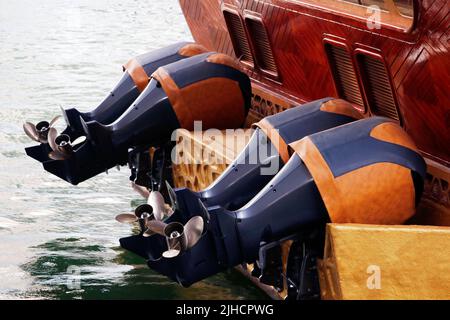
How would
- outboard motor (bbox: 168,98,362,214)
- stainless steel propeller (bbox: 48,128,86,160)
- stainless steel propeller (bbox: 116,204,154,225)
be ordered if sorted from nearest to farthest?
stainless steel propeller (bbox: 116,204,154,225) → outboard motor (bbox: 168,98,362,214) → stainless steel propeller (bbox: 48,128,86,160)

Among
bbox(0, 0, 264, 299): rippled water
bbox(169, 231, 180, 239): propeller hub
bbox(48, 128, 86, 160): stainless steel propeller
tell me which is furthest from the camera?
bbox(48, 128, 86, 160): stainless steel propeller

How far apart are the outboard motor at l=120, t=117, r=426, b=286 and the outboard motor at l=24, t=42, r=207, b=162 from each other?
1723mm

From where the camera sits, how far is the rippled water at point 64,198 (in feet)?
17.6

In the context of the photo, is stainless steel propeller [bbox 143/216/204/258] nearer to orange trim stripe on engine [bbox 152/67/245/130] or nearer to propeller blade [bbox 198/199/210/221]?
propeller blade [bbox 198/199/210/221]

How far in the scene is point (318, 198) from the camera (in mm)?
4055

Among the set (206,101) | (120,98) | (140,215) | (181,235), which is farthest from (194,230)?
(120,98)

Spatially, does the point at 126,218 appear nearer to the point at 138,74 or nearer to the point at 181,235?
the point at 181,235

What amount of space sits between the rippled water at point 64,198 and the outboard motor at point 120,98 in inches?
23.2

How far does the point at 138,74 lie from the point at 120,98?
0.21 m

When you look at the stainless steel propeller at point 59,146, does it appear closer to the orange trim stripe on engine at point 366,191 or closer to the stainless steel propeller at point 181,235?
the stainless steel propeller at point 181,235

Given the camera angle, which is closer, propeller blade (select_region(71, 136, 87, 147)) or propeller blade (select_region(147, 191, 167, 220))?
propeller blade (select_region(147, 191, 167, 220))

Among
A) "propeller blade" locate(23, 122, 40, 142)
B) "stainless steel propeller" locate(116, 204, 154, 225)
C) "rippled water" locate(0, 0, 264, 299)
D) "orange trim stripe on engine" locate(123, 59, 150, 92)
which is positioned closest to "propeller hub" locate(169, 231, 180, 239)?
"stainless steel propeller" locate(116, 204, 154, 225)

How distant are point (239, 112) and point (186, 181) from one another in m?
0.55

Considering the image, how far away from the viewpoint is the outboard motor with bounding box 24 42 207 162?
579cm
